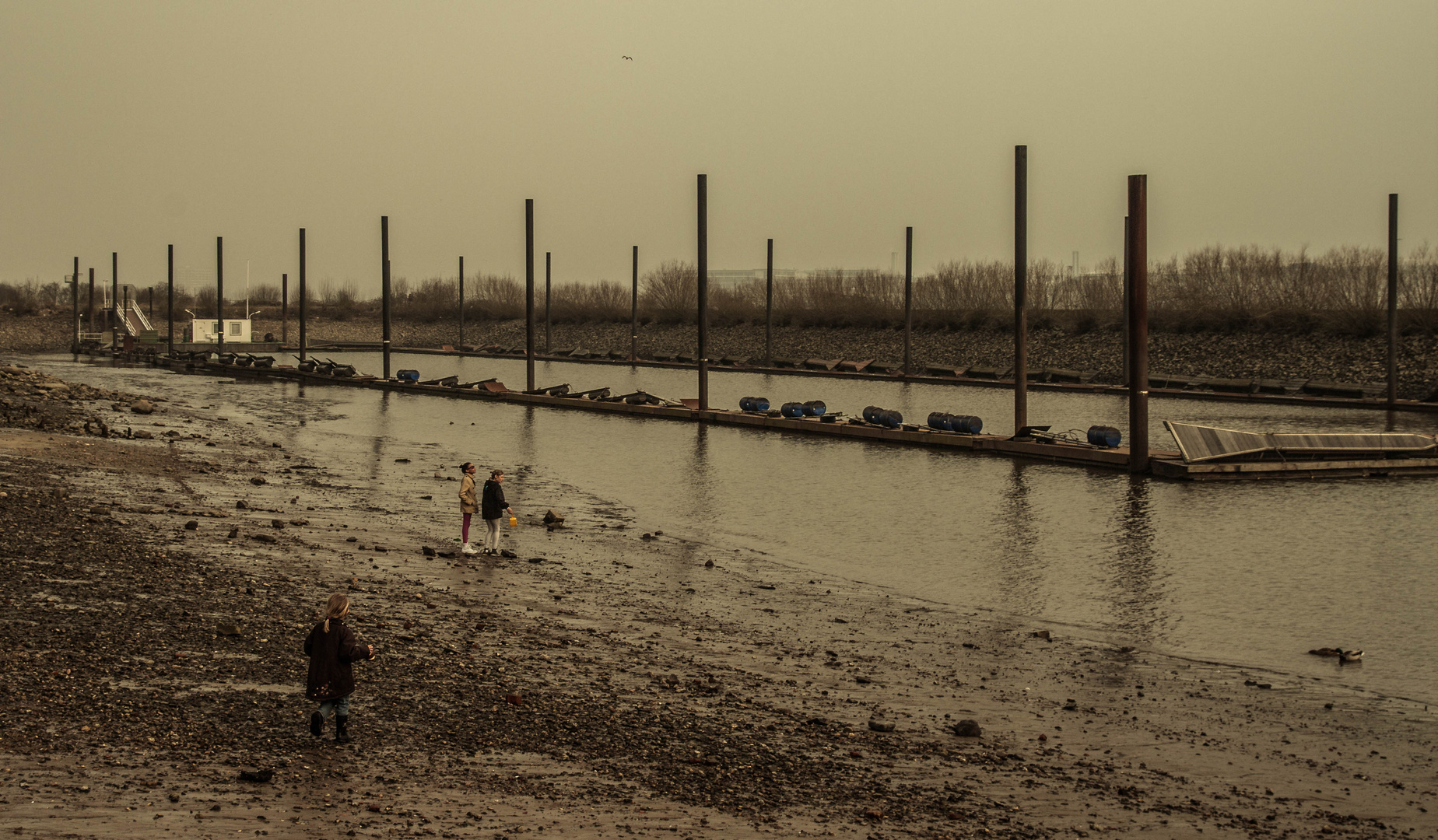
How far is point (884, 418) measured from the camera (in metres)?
30.9

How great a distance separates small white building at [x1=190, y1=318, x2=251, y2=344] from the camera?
281 feet

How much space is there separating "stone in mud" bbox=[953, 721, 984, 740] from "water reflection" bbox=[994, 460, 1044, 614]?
420 cm

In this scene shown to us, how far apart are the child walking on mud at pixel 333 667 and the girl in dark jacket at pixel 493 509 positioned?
6.71m

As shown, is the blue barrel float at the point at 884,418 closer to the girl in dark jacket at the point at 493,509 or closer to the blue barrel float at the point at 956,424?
the blue barrel float at the point at 956,424

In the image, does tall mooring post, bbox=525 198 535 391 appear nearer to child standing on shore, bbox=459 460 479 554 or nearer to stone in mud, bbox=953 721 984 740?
child standing on shore, bbox=459 460 479 554

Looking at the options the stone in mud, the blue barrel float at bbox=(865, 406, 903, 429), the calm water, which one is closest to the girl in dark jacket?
the calm water

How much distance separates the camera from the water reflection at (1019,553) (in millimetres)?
13000

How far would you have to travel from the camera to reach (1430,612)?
12.2 metres

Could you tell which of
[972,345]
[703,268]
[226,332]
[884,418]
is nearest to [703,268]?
[703,268]

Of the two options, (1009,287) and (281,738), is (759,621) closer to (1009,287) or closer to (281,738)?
(281,738)

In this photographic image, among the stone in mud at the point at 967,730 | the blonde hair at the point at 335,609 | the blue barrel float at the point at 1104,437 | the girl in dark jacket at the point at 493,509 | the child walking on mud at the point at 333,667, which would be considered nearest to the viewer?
the child walking on mud at the point at 333,667

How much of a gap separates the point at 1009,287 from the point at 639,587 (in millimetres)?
71879

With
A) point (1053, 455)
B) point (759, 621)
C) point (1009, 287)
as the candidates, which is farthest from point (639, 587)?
point (1009, 287)

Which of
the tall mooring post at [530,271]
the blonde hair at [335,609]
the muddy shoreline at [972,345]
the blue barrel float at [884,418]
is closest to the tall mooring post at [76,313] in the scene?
the muddy shoreline at [972,345]
